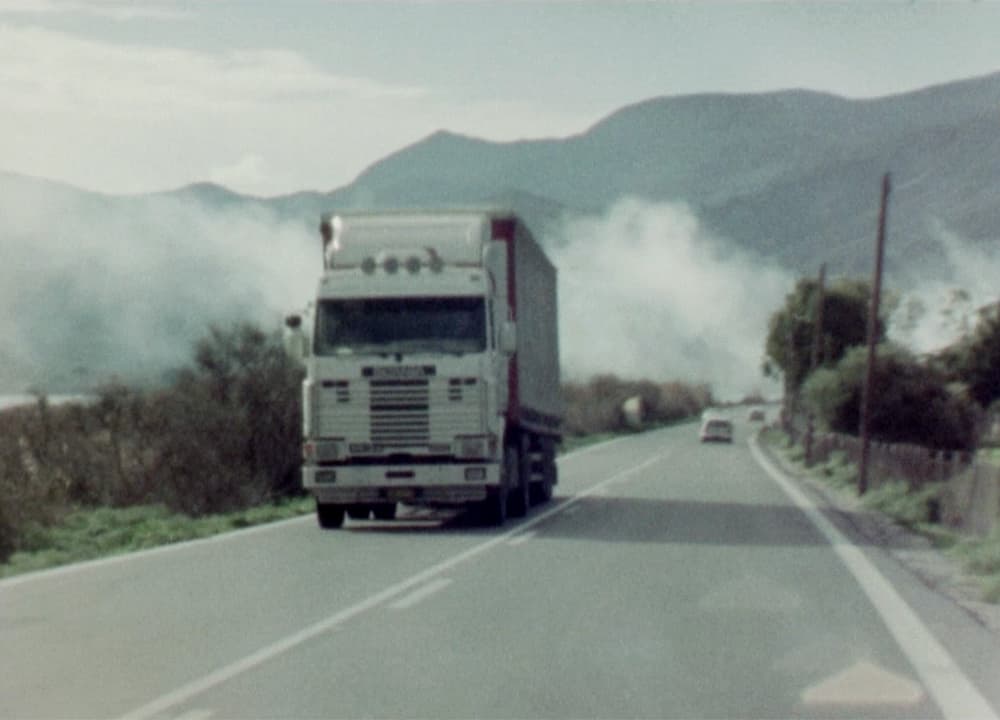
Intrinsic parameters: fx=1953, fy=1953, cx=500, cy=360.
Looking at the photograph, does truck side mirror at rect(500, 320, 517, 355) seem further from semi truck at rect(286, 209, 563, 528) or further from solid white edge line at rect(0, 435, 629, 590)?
solid white edge line at rect(0, 435, 629, 590)

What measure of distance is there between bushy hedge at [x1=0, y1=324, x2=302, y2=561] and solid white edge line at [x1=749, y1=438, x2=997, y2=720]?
14.2 meters

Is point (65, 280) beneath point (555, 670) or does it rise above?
above

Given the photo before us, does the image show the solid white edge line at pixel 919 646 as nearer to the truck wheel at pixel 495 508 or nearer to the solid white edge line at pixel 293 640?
the solid white edge line at pixel 293 640

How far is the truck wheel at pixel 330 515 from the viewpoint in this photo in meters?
25.0

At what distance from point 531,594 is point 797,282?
99757 mm

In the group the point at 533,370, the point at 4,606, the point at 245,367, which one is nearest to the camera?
the point at 4,606

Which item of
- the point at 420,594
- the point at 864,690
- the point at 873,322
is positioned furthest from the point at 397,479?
the point at 873,322

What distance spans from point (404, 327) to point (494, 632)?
440 inches

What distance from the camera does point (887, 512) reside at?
31.4 metres

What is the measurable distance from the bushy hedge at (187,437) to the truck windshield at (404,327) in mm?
7791

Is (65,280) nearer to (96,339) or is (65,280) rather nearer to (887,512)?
(96,339)

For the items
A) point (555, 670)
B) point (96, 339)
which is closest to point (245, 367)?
point (555, 670)

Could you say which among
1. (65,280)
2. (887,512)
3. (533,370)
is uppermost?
(65,280)

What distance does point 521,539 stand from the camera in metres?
22.7
